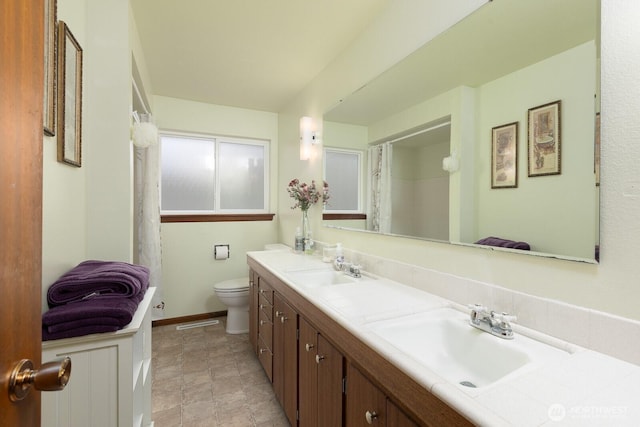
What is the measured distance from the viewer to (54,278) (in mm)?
1223

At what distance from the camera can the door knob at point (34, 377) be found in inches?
19.4

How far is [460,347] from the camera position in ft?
3.51

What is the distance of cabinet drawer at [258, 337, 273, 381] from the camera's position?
200 cm

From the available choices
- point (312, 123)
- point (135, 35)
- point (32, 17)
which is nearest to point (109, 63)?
point (135, 35)

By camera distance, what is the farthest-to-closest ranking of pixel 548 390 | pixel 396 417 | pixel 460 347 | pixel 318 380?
pixel 318 380
pixel 460 347
pixel 396 417
pixel 548 390

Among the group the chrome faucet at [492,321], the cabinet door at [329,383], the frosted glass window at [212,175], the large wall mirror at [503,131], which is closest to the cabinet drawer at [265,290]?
the cabinet door at [329,383]

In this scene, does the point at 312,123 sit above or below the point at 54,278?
above

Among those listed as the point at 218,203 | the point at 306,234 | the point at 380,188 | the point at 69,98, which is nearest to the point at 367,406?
the point at 380,188

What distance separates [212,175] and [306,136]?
4.72 feet

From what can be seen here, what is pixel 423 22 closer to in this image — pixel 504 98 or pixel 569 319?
pixel 504 98

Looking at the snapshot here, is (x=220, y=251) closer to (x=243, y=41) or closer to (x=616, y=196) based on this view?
(x=243, y=41)

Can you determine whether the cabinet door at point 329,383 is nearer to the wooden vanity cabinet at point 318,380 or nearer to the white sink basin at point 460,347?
the wooden vanity cabinet at point 318,380

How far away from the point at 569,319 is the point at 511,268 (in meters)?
0.23

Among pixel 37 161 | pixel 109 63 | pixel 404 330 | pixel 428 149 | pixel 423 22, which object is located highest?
pixel 423 22
